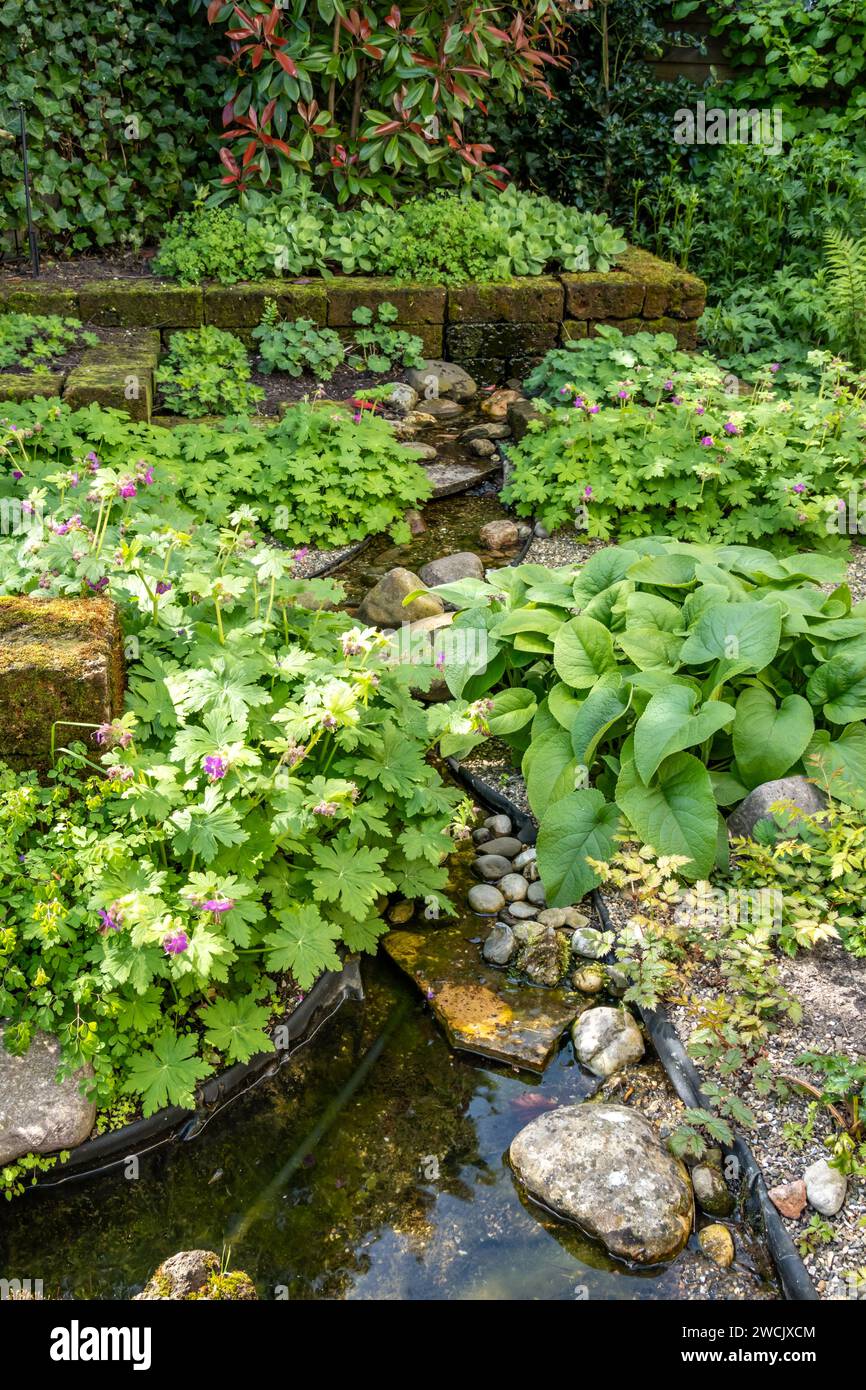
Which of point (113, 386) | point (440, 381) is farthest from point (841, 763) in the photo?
point (440, 381)

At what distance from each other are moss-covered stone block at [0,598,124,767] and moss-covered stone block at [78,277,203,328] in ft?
14.0

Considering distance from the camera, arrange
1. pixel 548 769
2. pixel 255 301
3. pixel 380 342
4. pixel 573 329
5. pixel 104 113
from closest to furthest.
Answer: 1. pixel 548 769
2. pixel 255 301
3. pixel 380 342
4. pixel 573 329
5. pixel 104 113

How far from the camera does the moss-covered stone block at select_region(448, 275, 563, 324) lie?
7047mm

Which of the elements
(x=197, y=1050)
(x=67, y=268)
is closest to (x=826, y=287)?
(x=67, y=268)

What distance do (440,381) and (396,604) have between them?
268 cm

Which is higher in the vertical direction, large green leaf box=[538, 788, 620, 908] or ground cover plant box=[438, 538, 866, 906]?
ground cover plant box=[438, 538, 866, 906]

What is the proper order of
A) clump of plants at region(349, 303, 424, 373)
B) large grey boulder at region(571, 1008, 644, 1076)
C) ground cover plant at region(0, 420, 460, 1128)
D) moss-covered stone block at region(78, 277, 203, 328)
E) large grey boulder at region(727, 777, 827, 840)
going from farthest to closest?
clump of plants at region(349, 303, 424, 373)
moss-covered stone block at region(78, 277, 203, 328)
large grey boulder at region(727, 777, 827, 840)
large grey boulder at region(571, 1008, 644, 1076)
ground cover plant at region(0, 420, 460, 1128)

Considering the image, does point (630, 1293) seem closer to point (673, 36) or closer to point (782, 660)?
point (782, 660)

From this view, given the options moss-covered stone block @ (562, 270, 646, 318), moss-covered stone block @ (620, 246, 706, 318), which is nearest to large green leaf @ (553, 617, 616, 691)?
moss-covered stone block @ (562, 270, 646, 318)

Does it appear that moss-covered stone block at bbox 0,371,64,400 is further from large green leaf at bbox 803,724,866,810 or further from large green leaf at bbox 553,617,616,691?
large green leaf at bbox 803,724,866,810

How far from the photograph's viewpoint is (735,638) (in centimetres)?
339

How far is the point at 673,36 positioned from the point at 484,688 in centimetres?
709

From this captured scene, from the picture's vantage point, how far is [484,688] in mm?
3975

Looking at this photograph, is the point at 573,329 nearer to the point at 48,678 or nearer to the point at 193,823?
the point at 48,678
